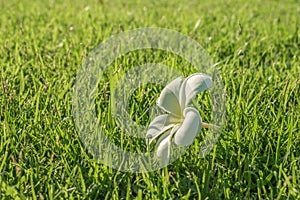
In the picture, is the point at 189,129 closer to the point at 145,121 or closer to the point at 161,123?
the point at 161,123

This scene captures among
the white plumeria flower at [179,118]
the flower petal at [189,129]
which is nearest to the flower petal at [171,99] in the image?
the white plumeria flower at [179,118]

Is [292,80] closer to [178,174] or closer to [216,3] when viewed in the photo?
[178,174]

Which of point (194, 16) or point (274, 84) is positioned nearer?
point (274, 84)

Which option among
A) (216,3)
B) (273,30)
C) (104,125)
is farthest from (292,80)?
(216,3)

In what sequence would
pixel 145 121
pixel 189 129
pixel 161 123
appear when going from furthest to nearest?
pixel 145 121 < pixel 161 123 < pixel 189 129

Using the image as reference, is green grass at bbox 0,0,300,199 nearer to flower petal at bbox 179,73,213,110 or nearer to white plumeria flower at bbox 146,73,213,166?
white plumeria flower at bbox 146,73,213,166

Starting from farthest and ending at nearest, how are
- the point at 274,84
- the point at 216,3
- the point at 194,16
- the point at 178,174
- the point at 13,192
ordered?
1. the point at 216,3
2. the point at 194,16
3. the point at 274,84
4. the point at 178,174
5. the point at 13,192

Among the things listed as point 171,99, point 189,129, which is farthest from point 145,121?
point 189,129

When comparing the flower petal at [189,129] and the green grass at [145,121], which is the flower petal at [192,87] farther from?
the green grass at [145,121]
